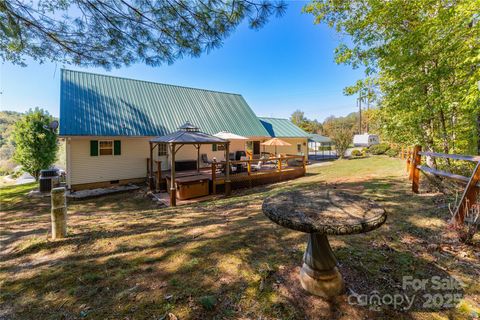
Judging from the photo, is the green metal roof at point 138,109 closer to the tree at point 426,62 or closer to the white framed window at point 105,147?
the white framed window at point 105,147

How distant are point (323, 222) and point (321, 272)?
702mm

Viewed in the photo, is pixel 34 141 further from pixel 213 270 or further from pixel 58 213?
pixel 213 270

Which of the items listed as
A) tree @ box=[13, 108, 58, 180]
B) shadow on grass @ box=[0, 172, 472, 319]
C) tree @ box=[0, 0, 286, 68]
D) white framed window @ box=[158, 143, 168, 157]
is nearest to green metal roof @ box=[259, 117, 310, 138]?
white framed window @ box=[158, 143, 168, 157]

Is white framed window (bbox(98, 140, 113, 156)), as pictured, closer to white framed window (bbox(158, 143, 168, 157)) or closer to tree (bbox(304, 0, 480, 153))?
white framed window (bbox(158, 143, 168, 157))

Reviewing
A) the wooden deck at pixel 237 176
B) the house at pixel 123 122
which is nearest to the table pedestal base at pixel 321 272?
the wooden deck at pixel 237 176

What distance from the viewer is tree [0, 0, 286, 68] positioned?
4.08 m

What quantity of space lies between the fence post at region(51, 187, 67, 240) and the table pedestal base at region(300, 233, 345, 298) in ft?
12.9

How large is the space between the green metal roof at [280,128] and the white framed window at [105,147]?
1253 centimetres

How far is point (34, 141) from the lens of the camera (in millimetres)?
13594

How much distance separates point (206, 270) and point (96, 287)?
122 cm

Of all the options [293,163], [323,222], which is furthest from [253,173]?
[323,222]

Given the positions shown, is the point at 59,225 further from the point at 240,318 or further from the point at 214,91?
the point at 214,91

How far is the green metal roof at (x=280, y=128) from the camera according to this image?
64.7ft

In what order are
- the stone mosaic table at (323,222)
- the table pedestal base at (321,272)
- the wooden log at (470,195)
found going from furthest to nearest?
1. the wooden log at (470,195)
2. the table pedestal base at (321,272)
3. the stone mosaic table at (323,222)
